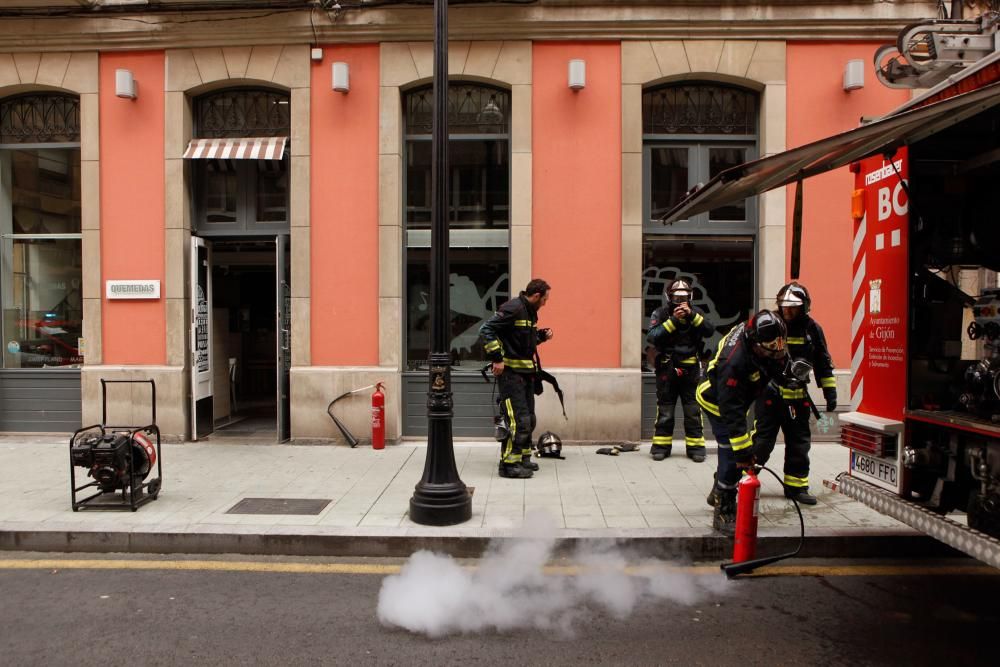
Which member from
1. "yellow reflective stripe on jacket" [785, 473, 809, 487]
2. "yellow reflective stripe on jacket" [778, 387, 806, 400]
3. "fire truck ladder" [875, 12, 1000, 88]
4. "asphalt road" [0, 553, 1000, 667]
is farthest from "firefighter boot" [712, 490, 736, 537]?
"fire truck ladder" [875, 12, 1000, 88]

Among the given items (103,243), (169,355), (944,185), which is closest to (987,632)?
(944,185)

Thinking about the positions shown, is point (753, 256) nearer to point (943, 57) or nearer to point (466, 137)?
point (466, 137)

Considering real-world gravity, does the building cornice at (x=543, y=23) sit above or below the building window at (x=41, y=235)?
above

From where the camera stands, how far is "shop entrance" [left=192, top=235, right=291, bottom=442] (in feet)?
30.4

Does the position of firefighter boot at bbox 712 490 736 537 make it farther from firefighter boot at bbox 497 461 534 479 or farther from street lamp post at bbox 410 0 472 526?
firefighter boot at bbox 497 461 534 479

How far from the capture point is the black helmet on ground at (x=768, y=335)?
4.59 meters

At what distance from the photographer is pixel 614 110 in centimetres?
895

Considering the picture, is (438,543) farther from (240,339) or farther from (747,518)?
(240,339)

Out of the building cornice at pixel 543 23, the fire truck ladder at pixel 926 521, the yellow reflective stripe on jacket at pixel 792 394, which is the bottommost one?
A: the fire truck ladder at pixel 926 521

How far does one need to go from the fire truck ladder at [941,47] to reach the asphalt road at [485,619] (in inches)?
139

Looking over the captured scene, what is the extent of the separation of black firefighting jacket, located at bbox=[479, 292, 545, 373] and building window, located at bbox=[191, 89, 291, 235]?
162 inches

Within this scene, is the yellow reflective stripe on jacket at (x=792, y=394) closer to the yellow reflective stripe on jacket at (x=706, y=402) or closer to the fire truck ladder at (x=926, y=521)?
the yellow reflective stripe on jacket at (x=706, y=402)

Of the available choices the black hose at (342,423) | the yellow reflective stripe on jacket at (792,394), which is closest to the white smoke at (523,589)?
the yellow reflective stripe on jacket at (792,394)

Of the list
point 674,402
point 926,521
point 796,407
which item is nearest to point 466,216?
point 674,402
